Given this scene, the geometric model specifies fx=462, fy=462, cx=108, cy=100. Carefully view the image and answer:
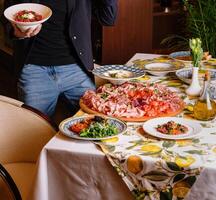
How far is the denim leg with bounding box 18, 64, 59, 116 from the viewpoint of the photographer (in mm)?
2139

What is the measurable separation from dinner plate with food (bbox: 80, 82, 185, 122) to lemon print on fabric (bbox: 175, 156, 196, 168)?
317 mm

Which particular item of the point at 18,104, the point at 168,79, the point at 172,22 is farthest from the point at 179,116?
the point at 172,22

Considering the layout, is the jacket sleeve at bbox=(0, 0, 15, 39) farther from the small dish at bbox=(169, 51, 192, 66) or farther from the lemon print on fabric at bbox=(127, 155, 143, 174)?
the lemon print on fabric at bbox=(127, 155, 143, 174)

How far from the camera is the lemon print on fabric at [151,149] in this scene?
1.39m

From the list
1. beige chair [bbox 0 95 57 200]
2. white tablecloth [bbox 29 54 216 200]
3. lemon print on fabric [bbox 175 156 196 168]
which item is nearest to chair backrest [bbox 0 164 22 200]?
white tablecloth [bbox 29 54 216 200]

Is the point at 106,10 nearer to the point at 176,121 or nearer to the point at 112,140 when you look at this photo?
the point at 176,121

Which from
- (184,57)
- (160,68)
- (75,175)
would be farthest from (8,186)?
(184,57)

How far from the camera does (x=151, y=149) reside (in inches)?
55.3

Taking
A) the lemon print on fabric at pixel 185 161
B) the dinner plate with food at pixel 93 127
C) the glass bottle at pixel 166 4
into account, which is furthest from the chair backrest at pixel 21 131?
the glass bottle at pixel 166 4

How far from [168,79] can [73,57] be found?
463 millimetres

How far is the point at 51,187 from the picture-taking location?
1.48m

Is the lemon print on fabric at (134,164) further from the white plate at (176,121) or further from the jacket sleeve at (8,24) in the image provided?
the jacket sleeve at (8,24)

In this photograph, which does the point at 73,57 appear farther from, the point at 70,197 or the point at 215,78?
the point at 70,197

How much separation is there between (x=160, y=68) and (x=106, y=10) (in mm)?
396
